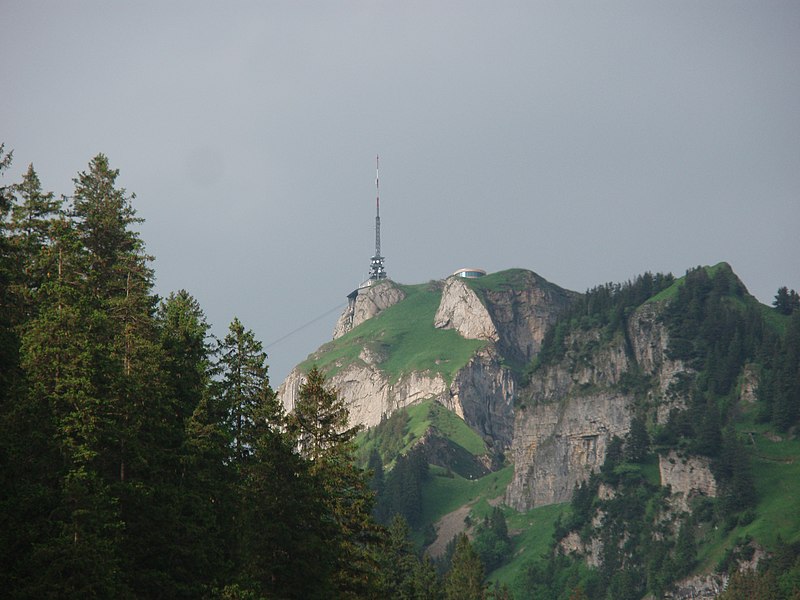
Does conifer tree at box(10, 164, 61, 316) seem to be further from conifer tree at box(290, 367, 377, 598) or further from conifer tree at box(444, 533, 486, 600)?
conifer tree at box(444, 533, 486, 600)

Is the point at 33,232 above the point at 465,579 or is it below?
above

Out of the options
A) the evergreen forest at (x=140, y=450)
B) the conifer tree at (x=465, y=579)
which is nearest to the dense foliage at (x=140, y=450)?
the evergreen forest at (x=140, y=450)

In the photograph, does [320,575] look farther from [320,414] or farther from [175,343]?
[175,343]

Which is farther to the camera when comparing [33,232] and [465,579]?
[465,579]

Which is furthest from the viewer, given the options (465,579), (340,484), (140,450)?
(465,579)

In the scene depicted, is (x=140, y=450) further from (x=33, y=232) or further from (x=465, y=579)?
(x=465, y=579)

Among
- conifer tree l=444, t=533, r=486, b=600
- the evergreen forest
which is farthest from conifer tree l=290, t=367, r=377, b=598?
conifer tree l=444, t=533, r=486, b=600

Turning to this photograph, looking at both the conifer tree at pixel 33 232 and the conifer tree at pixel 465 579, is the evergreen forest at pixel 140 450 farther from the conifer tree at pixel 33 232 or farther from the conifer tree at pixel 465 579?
the conifer tree at pixel 465 579

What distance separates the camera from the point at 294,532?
5550cm

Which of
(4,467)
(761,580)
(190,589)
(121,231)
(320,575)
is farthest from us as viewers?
(761,580)

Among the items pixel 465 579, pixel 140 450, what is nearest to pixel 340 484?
pixel 140 450

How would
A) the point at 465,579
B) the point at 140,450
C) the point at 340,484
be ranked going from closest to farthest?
the point at 140,450, the point at 340,484, the point at 465,579

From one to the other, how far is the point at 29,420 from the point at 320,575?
17.6 m

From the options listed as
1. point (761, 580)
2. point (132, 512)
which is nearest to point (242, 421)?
point (132, 512)
